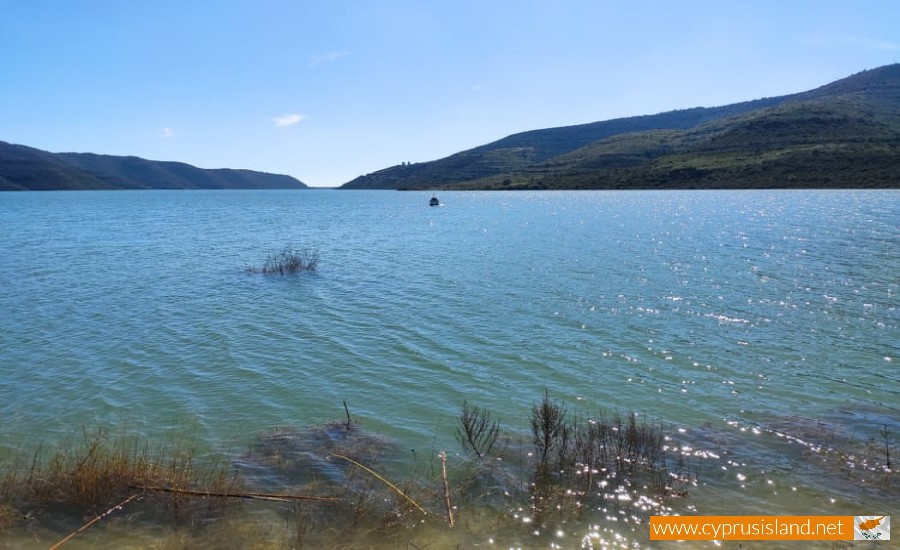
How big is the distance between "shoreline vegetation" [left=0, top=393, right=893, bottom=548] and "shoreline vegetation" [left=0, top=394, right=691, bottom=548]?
0.03 meters

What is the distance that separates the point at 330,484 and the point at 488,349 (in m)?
10.1

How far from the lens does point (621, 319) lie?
23.5 metres

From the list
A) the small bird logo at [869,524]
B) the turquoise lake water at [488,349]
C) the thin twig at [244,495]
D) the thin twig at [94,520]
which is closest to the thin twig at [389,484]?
the thin twig at [244,495]

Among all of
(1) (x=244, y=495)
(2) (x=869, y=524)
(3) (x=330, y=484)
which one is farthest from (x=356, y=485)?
(2) (x=869, y=524)

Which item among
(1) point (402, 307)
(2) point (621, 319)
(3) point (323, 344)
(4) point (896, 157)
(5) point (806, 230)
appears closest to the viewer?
(3) point (323, 344)

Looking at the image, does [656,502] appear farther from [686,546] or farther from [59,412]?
[59,412]

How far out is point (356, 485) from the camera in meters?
10.5

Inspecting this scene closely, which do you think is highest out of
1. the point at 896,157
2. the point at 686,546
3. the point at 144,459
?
the point at 896,157

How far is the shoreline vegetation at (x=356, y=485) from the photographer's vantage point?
8977 millimetres

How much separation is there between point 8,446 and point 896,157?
194048 mm

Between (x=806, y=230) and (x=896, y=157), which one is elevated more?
(x=896, y=157)

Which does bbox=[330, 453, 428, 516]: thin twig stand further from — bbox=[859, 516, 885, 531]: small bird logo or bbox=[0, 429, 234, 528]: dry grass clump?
bbox=[859, 516, 885, 531]: small bird logo

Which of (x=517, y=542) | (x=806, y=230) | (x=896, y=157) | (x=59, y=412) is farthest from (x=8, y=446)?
(x=896, y=157)

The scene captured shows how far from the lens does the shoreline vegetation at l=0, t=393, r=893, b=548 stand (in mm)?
8977
